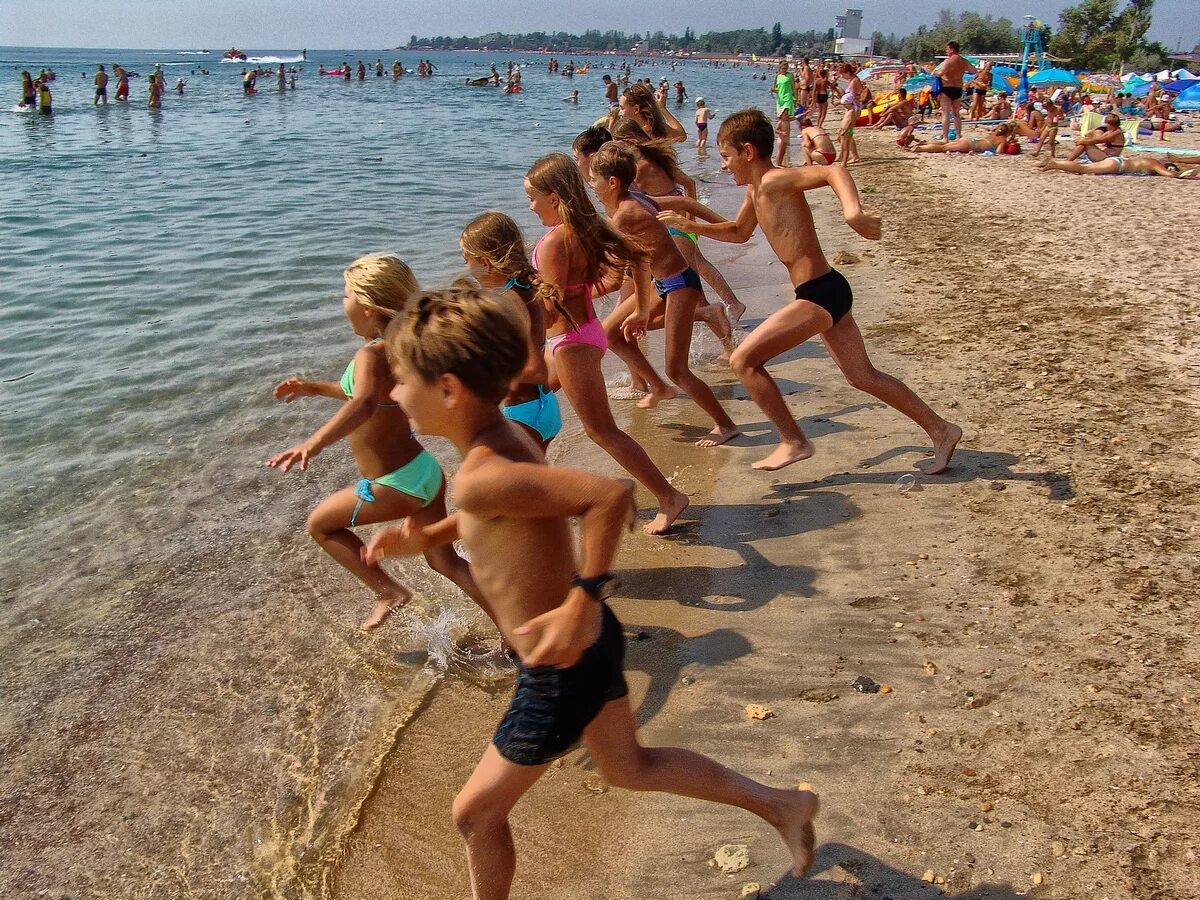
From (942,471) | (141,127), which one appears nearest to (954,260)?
(942,471)

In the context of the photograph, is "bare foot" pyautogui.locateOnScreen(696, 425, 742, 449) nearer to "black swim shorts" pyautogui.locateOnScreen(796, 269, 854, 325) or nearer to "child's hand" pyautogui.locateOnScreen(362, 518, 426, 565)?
"black swim shorts" pyautogui.locateOnScreen(796, 269, 854, 325)

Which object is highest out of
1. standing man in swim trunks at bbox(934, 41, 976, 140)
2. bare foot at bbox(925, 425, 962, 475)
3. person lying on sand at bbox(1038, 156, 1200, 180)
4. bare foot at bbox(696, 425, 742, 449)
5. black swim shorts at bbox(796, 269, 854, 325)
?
standing man in swim trunks at bbox(934, 41, 976, 140)

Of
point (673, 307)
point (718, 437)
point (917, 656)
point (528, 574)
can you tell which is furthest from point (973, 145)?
point (528, 574)

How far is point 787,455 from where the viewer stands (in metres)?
5.42

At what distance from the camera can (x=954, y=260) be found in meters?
9.98

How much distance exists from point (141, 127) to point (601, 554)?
113ft

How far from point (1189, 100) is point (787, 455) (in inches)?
1267

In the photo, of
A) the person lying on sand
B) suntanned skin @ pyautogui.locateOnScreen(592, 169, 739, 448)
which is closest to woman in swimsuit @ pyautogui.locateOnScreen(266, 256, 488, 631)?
suntanned skin @ pyautogui.locateOnScreen(592, 169, 739, 448)

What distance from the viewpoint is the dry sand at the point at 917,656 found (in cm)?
289

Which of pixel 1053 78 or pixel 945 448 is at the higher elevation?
pixel 1053 78

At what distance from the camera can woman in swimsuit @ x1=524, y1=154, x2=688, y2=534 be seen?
14.9 ft

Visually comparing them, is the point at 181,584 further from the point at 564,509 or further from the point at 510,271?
the point at 564,509

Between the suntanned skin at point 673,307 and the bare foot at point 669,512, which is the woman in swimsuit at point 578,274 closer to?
the bare foot at point 669,512

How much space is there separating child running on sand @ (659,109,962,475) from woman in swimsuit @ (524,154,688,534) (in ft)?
2.38
